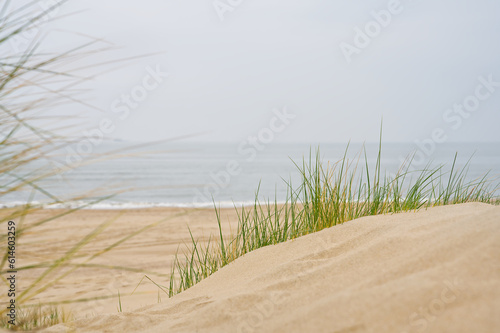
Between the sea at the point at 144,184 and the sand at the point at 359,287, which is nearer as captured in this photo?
the sand at the point at 359,287

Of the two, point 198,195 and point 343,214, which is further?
point 198,195

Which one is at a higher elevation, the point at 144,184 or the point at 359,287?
the point at 359,287

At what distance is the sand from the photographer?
3.80 ft

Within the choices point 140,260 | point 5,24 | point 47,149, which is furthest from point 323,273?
point 140,260

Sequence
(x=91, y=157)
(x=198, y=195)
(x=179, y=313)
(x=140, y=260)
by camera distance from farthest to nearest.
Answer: (x=198, y=195) → (x=140, y=260) → (x=179, y=313) → (x=91, y=157)

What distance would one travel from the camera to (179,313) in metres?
1.99

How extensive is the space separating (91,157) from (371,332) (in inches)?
43.0

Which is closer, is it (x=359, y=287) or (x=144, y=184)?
(x=359, y=287)

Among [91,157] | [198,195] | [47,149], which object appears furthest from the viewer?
[198,195]

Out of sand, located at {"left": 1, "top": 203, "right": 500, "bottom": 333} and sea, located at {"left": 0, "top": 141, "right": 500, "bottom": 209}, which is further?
sea, located at {"left": 0, "top": 141, "right": 500, "bottom": 209}

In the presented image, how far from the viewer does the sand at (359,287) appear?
1.16 m

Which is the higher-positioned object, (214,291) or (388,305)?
(388,305)

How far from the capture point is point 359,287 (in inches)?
54.5

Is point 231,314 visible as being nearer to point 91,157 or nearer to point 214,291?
point 214,291
